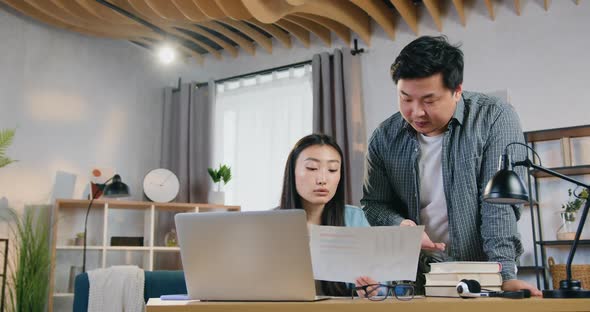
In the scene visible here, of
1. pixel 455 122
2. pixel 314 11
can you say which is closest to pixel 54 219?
pixel 314 11

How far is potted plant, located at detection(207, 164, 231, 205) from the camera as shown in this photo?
554cm

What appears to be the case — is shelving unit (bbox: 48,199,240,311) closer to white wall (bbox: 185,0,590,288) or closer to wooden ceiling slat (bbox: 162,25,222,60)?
wooden ceiling slat (bbox: 162,25,222,60)

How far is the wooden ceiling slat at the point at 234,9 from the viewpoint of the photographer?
14.8 ft

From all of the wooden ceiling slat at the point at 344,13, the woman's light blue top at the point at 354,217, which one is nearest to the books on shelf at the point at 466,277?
the woman's light blue top at the point at 354,217

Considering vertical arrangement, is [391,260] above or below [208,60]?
below

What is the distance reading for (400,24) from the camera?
5.31 meters

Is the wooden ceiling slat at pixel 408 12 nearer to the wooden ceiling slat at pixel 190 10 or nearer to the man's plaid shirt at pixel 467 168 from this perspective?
the wooden ceiling slat at pixel 190 10

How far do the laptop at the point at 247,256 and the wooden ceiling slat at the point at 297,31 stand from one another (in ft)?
13.0

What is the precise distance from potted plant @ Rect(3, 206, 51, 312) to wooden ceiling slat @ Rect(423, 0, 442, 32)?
341 cm

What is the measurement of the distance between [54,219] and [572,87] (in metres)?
4.02

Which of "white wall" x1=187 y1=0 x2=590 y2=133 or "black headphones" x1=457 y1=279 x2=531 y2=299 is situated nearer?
"black headphones" x1=457 y1=279 x2=531 y2=299

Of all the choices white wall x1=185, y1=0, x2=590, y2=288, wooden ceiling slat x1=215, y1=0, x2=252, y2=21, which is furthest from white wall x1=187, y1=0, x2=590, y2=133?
wooden ceiling slat x1=215, y1=0, x2=252, y2=21

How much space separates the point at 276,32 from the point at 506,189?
4.24m

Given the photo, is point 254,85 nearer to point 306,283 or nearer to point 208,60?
point 208,60
